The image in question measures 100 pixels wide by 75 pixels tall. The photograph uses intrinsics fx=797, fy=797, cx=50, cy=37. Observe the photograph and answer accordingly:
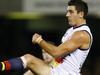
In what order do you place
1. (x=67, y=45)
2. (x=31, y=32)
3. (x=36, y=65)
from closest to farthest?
(x=67, y=45)
(x=36, y=65)
(x=31, y=32)

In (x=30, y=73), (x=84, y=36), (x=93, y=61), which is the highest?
(x=84, y=36)

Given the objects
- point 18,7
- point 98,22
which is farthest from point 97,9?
point 18,7

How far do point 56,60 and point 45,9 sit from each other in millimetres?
7312

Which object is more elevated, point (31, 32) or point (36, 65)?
point (36, 65)

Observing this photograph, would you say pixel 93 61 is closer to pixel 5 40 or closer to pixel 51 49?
pixel 5 40

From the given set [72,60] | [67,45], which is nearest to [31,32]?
[72,60]

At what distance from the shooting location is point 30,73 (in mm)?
12781

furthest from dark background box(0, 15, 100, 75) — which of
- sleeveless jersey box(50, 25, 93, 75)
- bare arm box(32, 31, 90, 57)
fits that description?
bare arm box(32, 31, 90, 57)

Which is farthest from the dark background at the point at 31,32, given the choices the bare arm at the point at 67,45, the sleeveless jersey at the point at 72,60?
the bare arm at the point at 67,45

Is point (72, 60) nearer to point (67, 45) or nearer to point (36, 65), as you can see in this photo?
point (67, 45)

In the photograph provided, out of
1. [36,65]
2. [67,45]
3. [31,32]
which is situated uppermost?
[67,45]

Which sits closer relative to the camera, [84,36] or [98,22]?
[84,36]

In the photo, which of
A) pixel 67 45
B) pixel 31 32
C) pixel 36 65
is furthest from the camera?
pixel 31 32

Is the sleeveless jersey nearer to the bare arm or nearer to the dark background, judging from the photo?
the bare arm
